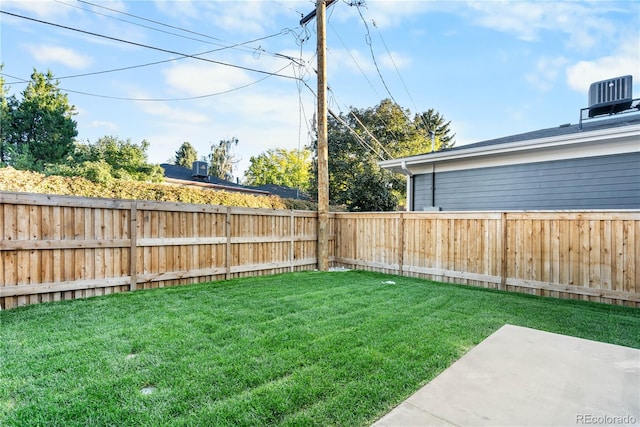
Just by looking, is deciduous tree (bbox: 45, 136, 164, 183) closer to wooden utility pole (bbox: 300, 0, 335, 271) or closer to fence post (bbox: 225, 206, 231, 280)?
fence post (bbox: 225, 206, 231, 280)

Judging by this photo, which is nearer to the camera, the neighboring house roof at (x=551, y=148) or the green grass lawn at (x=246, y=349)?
the green grass lawn at (x=246, y=349)

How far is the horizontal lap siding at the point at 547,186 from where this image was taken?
5.32m

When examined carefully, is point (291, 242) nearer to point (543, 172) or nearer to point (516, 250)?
point (516, 250)

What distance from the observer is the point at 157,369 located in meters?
2.17

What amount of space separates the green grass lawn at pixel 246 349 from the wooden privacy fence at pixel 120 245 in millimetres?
423

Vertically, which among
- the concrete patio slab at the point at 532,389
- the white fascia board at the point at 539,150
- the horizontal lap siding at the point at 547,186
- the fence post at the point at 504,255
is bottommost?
the concrete patio slab at the point at 532,389

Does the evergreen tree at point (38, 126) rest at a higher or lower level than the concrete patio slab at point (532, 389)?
higher

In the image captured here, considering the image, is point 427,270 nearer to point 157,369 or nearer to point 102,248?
point 157,369

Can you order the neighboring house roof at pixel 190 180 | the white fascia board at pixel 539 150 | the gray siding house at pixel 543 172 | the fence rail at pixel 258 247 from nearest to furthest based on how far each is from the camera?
the fence rail at pixel 258 247
the white fascia board at pixel 539 150
the gray siding house at pixel 543 172
the neighboring house roof at pixel 190 180

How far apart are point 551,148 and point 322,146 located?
4.56m

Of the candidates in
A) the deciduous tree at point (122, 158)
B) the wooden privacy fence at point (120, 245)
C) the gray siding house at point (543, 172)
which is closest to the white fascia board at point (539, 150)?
the gray siding house at point (543, 172)

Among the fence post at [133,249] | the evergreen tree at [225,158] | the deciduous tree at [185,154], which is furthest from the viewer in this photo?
the deciduous tree at [185,154]

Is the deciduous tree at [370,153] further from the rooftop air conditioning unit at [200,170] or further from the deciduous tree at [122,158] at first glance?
the deciduous tree at [122,158]

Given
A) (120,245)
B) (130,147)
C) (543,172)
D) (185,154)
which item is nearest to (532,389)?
(120,245)
